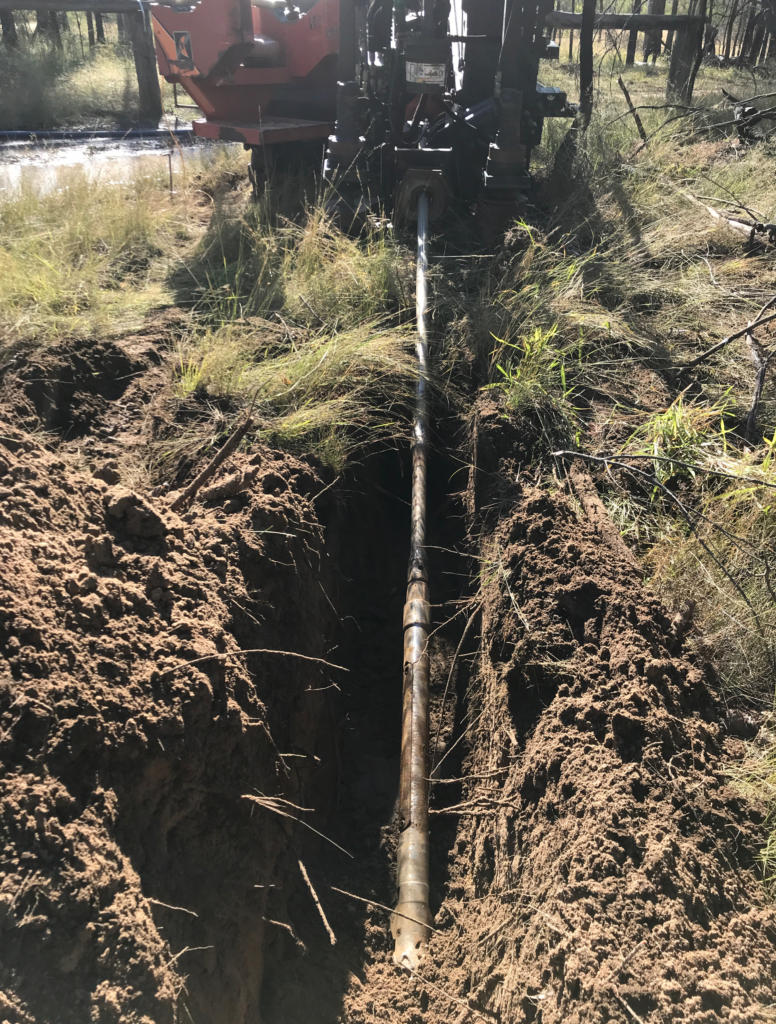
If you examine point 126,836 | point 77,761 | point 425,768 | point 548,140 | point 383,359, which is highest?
point 548,140

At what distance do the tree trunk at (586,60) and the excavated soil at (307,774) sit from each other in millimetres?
5288

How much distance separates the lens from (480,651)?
299 centimetres

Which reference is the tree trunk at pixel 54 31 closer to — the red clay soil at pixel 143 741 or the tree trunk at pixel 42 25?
the tree trunk at pixel 42 25

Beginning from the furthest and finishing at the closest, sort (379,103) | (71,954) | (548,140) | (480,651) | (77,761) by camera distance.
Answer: (548,140)
(379,103)
(480,651)
(77,761)
(71,954)

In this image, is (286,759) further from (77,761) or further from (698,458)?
(698,458)

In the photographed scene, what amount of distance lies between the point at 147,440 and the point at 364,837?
1.94 m

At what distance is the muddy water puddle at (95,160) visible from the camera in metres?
6.49

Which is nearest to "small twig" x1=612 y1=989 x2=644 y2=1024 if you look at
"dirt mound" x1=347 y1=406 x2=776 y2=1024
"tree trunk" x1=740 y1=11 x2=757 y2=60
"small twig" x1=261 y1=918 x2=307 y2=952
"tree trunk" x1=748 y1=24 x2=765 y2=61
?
"dirt mound" x1=347 y1=406 x2=776 y2=1024

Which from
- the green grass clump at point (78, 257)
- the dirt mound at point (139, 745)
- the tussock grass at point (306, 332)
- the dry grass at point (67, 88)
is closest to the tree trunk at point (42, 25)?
the dry grass at point (67, 88)

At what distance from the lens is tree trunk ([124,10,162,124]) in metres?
9.83

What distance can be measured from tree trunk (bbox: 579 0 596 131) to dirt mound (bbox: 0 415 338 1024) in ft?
20.1

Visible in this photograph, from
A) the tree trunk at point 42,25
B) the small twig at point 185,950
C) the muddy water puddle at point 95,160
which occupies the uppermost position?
the tree trunk at point 42,25

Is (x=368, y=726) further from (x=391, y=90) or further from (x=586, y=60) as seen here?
(x=586, y=60)

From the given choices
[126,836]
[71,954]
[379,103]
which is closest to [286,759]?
[126,836]
